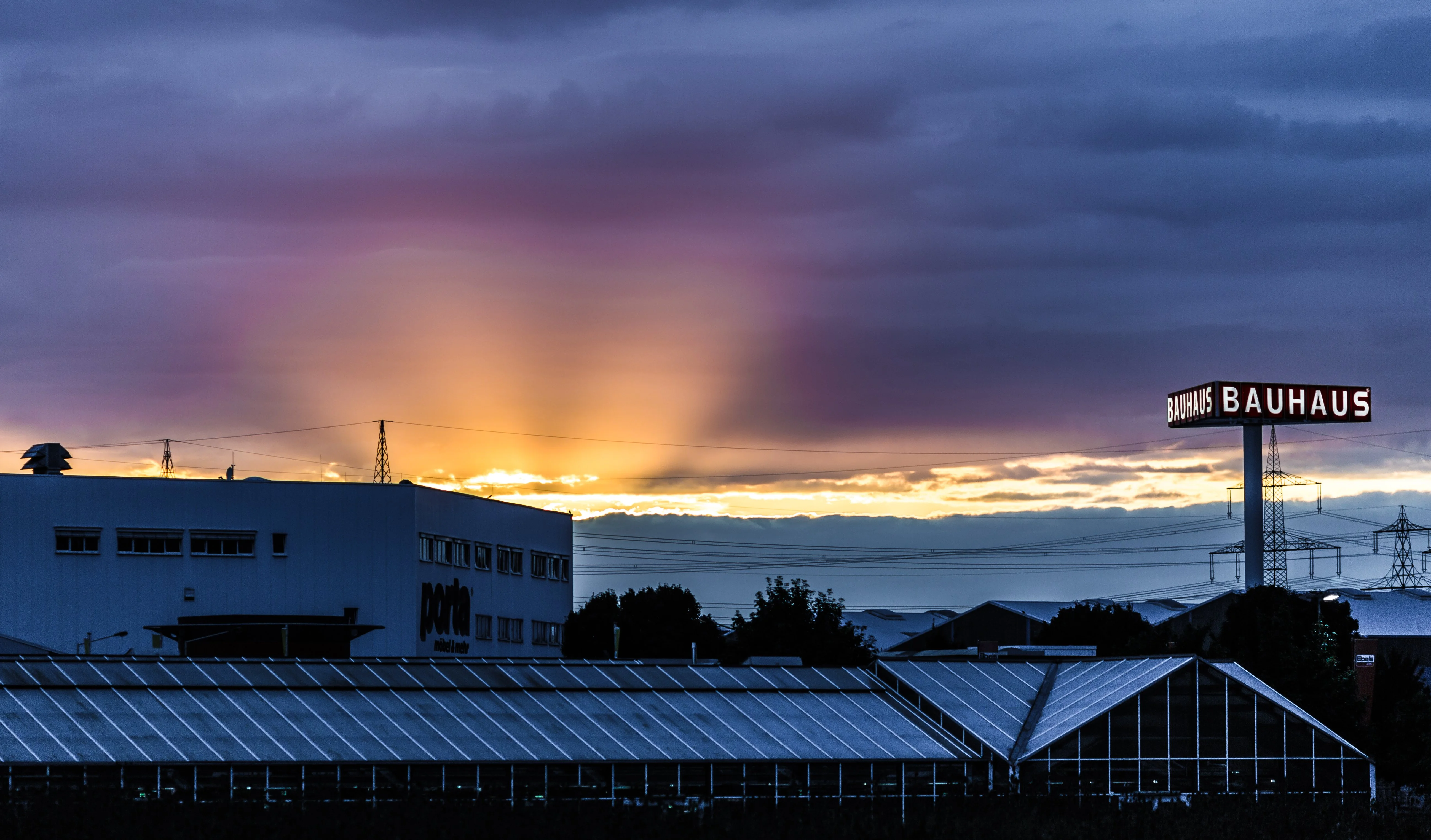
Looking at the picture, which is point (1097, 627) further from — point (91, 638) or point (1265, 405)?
point (91, 638)

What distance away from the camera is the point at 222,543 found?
110 m

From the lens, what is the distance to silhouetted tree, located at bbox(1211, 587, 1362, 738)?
287 feet

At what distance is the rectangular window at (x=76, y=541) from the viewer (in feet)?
352

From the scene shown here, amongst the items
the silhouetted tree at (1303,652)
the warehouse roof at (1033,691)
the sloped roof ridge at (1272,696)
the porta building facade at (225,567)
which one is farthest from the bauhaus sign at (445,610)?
the sloped roof ridge at (1272,696)

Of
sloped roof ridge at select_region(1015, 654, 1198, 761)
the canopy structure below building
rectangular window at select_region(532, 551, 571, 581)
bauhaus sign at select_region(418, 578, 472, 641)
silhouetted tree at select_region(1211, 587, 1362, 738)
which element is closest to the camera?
the canopy structure below building

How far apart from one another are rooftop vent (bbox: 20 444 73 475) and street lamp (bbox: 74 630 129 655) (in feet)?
60.4

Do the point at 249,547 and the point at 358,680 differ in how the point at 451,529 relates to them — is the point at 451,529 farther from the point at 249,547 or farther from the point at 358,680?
the point at 358,680

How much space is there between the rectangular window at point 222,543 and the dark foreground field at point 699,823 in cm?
7205

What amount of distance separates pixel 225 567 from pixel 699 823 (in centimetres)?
7765

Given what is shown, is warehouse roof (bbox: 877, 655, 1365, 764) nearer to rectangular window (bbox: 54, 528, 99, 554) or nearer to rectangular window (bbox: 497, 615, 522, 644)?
rectangular window (bbox: 54, 528, 99, 554)

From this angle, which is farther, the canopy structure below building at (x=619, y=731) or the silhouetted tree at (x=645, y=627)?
the silhouetted tree at (x=645, y=627)

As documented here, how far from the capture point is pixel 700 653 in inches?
5531

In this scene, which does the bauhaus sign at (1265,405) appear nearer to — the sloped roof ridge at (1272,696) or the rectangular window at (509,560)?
the rectangular window at (509,560)

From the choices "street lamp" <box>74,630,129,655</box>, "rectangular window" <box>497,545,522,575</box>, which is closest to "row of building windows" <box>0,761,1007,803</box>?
"street lamp" <box>74,630,129,655</box>
